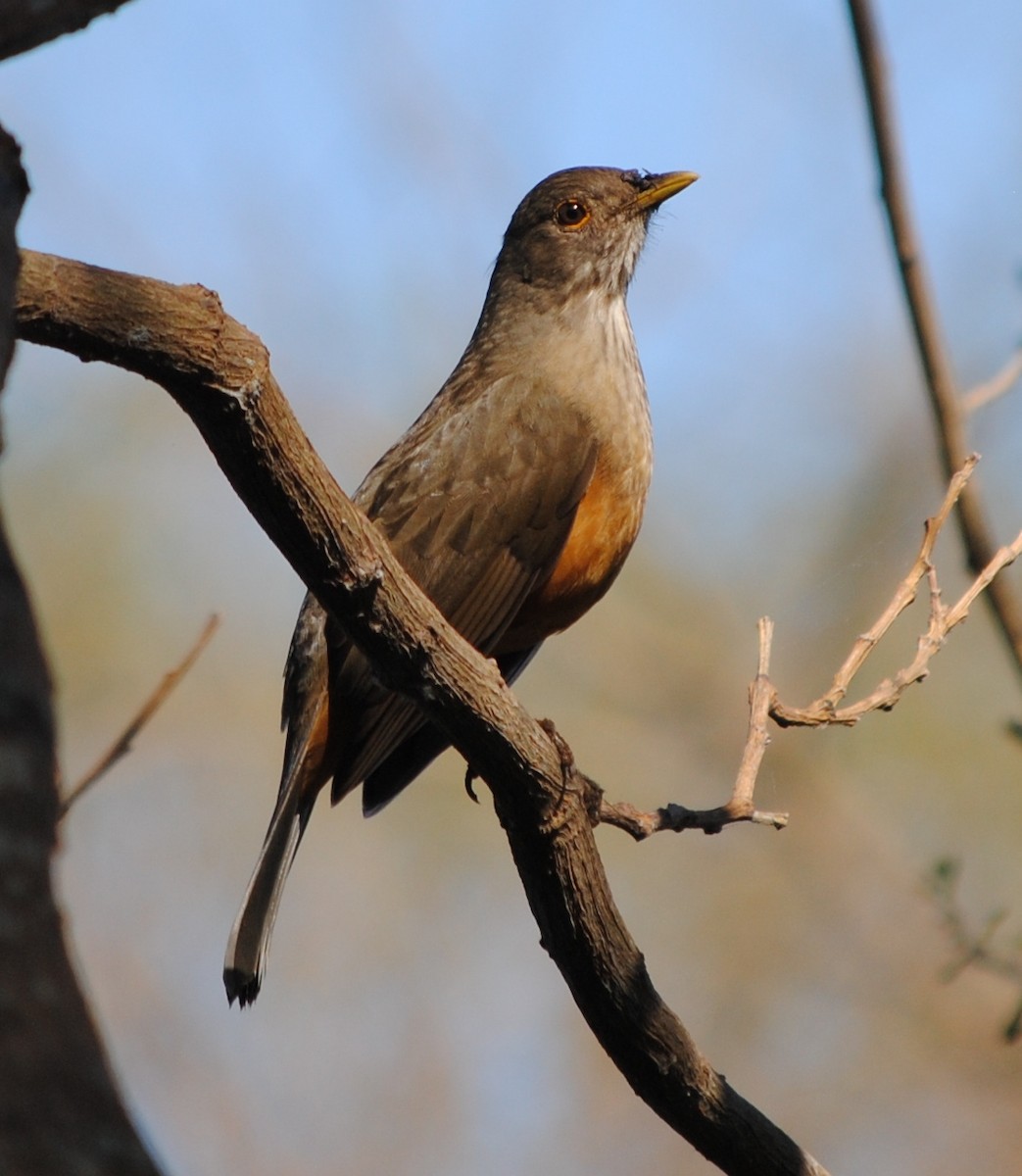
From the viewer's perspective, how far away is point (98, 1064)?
57.1 inches

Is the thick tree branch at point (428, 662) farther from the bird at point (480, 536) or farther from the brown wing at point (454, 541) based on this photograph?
the brown wing at point (454, 541)

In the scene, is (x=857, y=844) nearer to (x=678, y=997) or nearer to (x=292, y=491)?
(x=678, y=997)

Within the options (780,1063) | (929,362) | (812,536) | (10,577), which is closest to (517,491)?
(929,362)

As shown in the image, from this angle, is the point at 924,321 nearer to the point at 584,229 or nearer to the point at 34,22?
the point at 584,229

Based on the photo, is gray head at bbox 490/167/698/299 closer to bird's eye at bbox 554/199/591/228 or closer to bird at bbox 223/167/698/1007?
bird's eye at bbox 554/199/591/228

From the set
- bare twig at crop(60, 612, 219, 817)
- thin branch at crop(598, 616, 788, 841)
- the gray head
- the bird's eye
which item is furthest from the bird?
bare twig at crop(60, 612, 219, 817)

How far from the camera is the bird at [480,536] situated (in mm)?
5059

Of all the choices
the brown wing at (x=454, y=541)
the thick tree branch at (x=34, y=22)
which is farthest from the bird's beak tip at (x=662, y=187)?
the thick tree branch at (x=34, y=22)

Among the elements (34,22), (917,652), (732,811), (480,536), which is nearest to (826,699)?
(917,652)

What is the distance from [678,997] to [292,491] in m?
7.74

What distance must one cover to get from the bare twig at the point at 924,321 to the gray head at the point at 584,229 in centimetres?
174

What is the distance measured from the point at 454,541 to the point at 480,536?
0.09 meters

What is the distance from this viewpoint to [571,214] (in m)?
6.75

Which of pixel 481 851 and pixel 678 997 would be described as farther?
pixel 481 851
